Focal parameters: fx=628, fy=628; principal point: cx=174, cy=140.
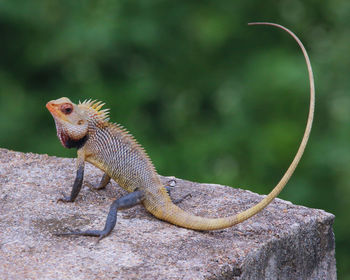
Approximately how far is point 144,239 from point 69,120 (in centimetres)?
136

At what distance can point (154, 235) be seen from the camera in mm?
5172

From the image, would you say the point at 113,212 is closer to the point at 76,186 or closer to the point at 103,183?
the point at 76,186

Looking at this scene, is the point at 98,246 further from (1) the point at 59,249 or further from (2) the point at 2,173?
(2) the point at 2,173

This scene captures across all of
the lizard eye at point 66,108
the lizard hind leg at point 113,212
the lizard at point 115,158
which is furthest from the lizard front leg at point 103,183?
the lizard eye at point 66,108

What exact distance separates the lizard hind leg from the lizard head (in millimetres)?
779

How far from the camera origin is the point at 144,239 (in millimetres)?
5082

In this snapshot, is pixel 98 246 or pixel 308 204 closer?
pixel 98 246

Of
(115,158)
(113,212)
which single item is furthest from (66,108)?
(113,212)

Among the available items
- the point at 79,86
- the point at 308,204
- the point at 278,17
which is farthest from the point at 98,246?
the point at 278,17

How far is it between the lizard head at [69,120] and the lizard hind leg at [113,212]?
78 centimetres

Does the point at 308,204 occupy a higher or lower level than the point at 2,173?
lower

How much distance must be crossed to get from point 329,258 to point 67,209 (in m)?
2.57

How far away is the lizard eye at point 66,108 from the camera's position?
5.65 meters

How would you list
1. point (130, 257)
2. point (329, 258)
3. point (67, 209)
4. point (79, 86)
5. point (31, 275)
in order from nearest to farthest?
1. point (31, 275)
2. point (130, 257)
3. point (67, 209)
4. point (329, 258)
5. point (79, 86)
